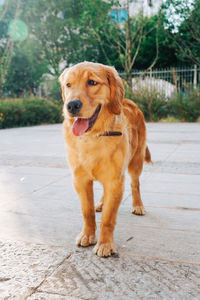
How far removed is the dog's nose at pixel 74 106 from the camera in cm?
208

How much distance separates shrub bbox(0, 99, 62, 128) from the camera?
1321 cm

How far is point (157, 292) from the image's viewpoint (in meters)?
1.69

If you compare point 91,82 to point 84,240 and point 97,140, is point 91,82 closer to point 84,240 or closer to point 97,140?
point 97,140

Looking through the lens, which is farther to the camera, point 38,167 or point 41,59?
point 41,59

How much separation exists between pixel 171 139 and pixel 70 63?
803 inches

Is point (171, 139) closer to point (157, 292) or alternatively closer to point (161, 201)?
point (161, 201)

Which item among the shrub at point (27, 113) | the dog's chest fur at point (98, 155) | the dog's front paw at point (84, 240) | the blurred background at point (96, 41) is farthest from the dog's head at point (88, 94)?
the blurred background at point (96, 41)

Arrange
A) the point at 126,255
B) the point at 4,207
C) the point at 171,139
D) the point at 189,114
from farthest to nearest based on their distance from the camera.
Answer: the point at 189,114, the point at 171,139, the point at 4,207, the point at 126,255

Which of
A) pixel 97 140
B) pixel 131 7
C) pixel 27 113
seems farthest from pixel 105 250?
pixel 131 7

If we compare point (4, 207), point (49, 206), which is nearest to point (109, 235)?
point (49, 206)

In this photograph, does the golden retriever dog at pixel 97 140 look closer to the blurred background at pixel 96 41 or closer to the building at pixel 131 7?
the blurred background at pixel 96 41

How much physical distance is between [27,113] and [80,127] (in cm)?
1249

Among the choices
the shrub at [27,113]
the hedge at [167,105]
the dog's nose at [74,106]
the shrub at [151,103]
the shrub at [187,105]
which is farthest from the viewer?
the shrub at [151,103]

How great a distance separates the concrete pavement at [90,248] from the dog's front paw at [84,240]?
2.3 inches
